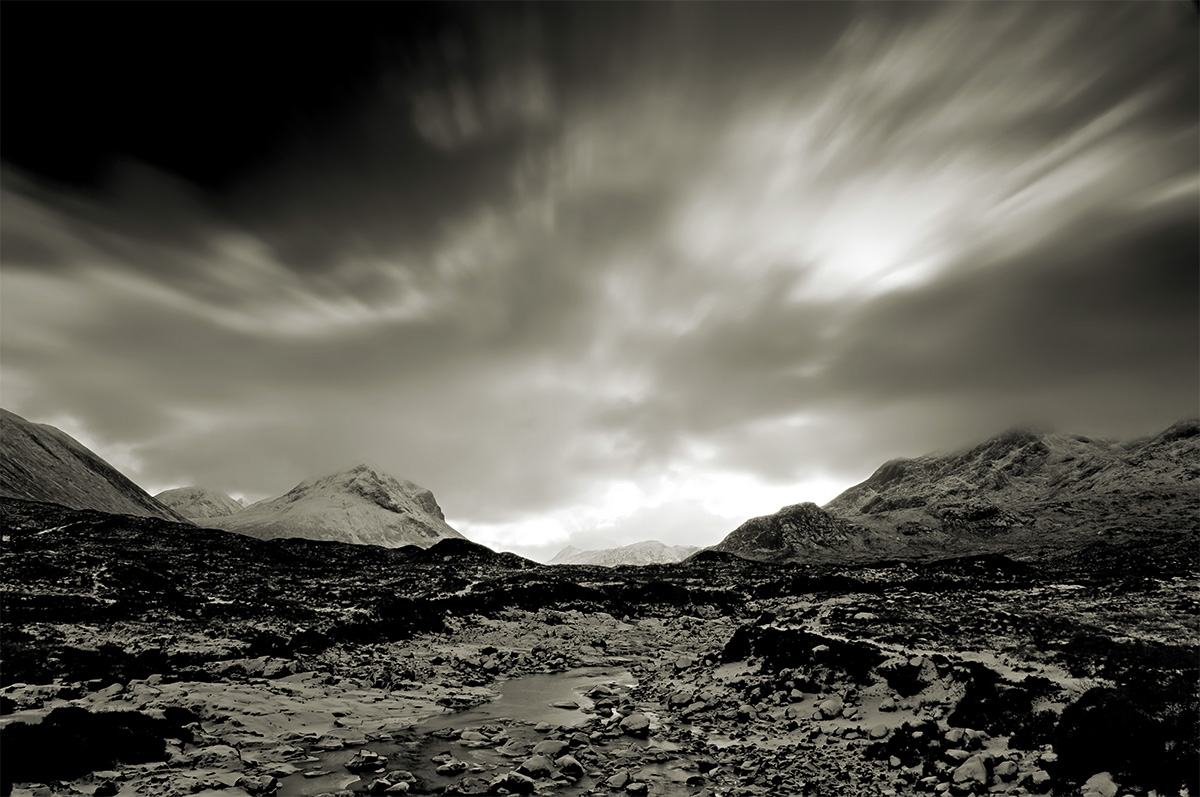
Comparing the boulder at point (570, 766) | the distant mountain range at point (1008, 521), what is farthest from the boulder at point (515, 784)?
the distant mountain range at point (1008, 521)

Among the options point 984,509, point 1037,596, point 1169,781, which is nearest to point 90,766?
point 1169,781

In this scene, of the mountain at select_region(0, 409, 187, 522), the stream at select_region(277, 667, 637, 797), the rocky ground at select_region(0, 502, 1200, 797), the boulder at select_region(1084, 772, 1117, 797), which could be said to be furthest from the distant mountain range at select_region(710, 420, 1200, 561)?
the mountain at select_region(0, 409, 187, 522)

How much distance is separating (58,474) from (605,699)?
210082 millimetres

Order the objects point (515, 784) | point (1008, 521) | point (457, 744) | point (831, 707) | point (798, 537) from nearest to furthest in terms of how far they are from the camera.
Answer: point (515, 784), point (457, 744), point (831, 707), point (1008, 521), point (798, 537)

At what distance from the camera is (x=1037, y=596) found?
36844 millimetres

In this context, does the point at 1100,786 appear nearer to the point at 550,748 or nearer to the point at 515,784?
the point at 515,784

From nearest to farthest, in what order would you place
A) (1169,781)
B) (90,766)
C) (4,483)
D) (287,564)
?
(1169,781)
(90,766)
(287,564)
(4,483)

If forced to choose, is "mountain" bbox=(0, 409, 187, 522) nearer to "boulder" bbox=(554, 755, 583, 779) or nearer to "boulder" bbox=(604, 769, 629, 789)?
"boulder" bbox=(554, 755, 583, 779)

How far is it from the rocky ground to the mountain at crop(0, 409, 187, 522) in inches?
5903

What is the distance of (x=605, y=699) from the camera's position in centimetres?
2073

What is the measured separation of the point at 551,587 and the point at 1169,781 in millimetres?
42912

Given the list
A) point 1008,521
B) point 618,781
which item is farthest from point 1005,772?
point 1008,521

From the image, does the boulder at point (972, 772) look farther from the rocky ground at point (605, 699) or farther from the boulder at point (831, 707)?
the boulder at point (831, 707)

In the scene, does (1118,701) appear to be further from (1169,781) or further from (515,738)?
(515,738)
